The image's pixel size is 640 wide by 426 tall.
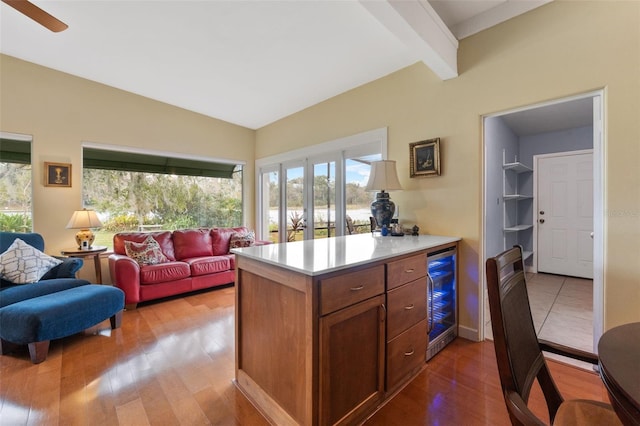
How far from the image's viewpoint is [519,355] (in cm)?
92

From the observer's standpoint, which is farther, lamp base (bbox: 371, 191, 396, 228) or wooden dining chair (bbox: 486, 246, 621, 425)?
lamp base (bbox: 371, 191, 396, 228)

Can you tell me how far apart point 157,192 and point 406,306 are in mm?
4276

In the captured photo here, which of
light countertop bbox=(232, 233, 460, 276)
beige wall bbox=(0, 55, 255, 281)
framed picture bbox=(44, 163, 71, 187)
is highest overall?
beige wall bbox=(0, 55, 255, 281)

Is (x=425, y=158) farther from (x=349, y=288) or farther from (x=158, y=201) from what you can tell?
(x=158, y=201)

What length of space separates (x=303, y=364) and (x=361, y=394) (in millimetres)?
455

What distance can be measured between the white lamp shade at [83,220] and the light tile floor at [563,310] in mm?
4600

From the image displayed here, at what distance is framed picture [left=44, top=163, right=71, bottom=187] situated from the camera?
3.31m

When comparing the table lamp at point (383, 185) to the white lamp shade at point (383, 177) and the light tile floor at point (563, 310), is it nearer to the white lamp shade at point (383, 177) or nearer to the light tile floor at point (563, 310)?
the white lamp shade at point (383, 177)

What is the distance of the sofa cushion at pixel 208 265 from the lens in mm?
3680

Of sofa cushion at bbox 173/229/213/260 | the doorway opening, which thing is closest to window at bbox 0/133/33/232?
sofa cushion at bbox 173/229/213/260

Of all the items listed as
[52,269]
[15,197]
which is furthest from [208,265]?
[15,197]

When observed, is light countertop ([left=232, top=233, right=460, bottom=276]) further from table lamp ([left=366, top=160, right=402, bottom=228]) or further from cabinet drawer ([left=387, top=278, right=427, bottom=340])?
table lamp ([left=366, top=160, right=402, bottom=228])

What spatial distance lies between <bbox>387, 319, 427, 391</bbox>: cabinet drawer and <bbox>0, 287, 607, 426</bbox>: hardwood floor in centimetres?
9

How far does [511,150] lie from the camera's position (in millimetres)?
4410
